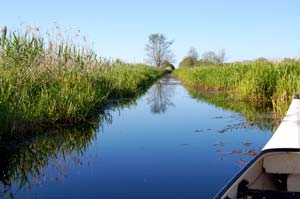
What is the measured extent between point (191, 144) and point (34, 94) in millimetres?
3230

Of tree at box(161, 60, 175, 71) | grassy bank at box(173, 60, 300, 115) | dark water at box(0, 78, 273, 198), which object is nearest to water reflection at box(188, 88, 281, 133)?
dark water at box(0, 78, 273, 198)

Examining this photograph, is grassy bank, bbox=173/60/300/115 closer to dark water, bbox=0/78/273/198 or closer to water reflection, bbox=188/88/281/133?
water reflection, bbox=188/88/281/133

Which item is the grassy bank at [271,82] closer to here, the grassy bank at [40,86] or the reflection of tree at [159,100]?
the reflection of tree at [159,100]

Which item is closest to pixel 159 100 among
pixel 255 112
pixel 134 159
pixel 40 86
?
pixel 255 112

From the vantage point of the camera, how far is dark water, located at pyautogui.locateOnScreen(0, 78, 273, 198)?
12.5 ft

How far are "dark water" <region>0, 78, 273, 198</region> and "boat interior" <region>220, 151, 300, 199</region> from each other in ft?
2.32

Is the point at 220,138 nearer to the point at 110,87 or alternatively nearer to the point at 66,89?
the point at 66,89

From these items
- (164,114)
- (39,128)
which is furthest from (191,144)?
(164,114)

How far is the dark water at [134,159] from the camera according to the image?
12.5ft

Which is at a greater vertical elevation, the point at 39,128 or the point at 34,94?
the point at 34,94

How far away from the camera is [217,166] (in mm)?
4523

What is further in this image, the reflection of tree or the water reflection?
the reflection of tree

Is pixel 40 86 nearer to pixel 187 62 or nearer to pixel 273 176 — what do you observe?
pixel 273 176

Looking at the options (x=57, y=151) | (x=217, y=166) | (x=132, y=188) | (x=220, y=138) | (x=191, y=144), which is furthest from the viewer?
(x=220, y=138)
